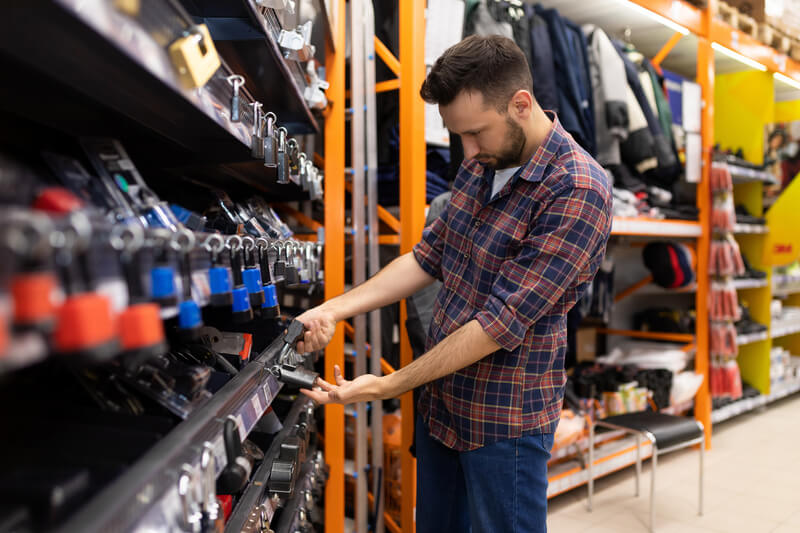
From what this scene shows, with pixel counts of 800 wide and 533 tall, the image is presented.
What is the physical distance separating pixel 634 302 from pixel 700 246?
2.73ft

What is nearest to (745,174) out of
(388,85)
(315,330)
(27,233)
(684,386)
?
(684,386)

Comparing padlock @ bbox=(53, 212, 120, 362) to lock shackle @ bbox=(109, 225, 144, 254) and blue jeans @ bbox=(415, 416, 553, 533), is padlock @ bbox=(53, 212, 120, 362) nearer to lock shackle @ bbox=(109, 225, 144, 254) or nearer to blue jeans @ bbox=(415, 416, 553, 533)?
lock shackle @ bbox=(109, 225, 144, 254)

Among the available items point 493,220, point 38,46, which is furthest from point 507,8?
point 38,46

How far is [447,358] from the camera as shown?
1401 millimetres

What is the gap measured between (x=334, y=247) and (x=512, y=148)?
3.20 feet

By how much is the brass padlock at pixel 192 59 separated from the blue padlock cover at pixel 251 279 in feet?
0.98

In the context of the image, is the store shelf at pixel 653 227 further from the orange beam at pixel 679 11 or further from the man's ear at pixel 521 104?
the man's ear at pixel 521 104

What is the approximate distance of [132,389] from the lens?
0.86m

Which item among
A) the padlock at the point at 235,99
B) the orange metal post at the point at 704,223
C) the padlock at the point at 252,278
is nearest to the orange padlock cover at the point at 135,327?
the padlock at the point at 252,278

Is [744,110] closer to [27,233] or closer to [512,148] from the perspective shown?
[512,148]

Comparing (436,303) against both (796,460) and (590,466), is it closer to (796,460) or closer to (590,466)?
(590,466)

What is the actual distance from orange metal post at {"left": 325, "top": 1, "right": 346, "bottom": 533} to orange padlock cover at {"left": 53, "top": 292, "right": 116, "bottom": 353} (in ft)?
5.79

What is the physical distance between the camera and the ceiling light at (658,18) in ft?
9.97

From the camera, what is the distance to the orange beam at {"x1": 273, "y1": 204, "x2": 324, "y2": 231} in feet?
8.12
